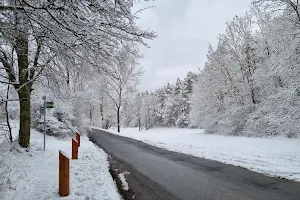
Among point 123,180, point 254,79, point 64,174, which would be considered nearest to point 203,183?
point 123,180

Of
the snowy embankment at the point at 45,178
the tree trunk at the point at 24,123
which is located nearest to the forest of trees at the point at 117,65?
the tree trunk at the point at 24,123

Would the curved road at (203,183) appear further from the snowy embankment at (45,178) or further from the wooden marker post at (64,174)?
the wooden marker post at (64,174)

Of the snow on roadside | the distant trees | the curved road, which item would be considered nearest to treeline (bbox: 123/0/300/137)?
the distant trees

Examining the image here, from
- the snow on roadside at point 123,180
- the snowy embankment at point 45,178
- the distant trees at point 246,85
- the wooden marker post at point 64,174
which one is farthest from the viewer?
the distant trees at point 246,85

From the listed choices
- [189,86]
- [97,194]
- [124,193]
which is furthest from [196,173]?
[189,86]

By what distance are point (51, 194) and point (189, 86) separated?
177ft

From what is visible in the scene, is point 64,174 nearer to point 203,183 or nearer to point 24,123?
point 203,183

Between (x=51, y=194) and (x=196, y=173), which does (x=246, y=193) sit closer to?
(x=196, y=173)

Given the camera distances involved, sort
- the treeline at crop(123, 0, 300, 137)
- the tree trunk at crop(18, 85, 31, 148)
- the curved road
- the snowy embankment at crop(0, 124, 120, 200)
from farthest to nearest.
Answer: the treeline at crop(123, 0, 300, 137) → the tree trunk at crop(18, 85, 31, 148) → the curved road → the snowy embankment at crop(0, 124, 120, 200)

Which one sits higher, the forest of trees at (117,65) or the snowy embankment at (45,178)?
the forest of trees at (117,65)

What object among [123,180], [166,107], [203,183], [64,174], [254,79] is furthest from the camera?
[166,107]

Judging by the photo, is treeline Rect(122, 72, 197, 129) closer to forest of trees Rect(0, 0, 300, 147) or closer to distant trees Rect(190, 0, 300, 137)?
distant trees Rect(190, 0, 300, 137)

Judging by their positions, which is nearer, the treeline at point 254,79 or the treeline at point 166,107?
the treeline at point 254,79

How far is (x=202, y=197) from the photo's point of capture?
471 cm
